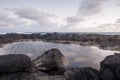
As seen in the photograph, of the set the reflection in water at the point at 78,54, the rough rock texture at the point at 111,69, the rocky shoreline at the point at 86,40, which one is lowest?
the reflection in water at the point at 78,54

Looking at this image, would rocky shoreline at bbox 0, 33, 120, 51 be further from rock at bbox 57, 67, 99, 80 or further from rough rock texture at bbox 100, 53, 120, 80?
rock at bbox 57, 67, 99, 80

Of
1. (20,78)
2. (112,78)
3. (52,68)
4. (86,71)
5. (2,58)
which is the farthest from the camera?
(52,68)

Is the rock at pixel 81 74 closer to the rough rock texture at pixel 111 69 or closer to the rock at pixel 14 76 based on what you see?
the rough rock texture at pixel 111 69

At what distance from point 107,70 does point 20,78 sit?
7.87 metres

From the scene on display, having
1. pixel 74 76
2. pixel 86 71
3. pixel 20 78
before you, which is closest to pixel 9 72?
pixel 20 78

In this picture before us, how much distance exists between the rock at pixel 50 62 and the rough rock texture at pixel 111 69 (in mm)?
8143

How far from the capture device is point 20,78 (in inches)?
516

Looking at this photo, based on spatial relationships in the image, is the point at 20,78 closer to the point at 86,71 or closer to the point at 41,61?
the point at 86,71

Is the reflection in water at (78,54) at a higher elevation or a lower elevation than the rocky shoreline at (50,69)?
lower

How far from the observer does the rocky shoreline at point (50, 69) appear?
1333cm

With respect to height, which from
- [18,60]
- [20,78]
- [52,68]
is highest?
[18,60]

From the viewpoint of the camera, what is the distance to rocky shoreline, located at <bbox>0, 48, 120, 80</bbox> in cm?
1333

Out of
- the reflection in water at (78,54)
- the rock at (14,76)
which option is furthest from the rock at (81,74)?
the reflection in water at (78,54)

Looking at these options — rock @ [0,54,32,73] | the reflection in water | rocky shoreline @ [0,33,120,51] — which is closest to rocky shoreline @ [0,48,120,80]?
rock @ [0,54,32,73]
